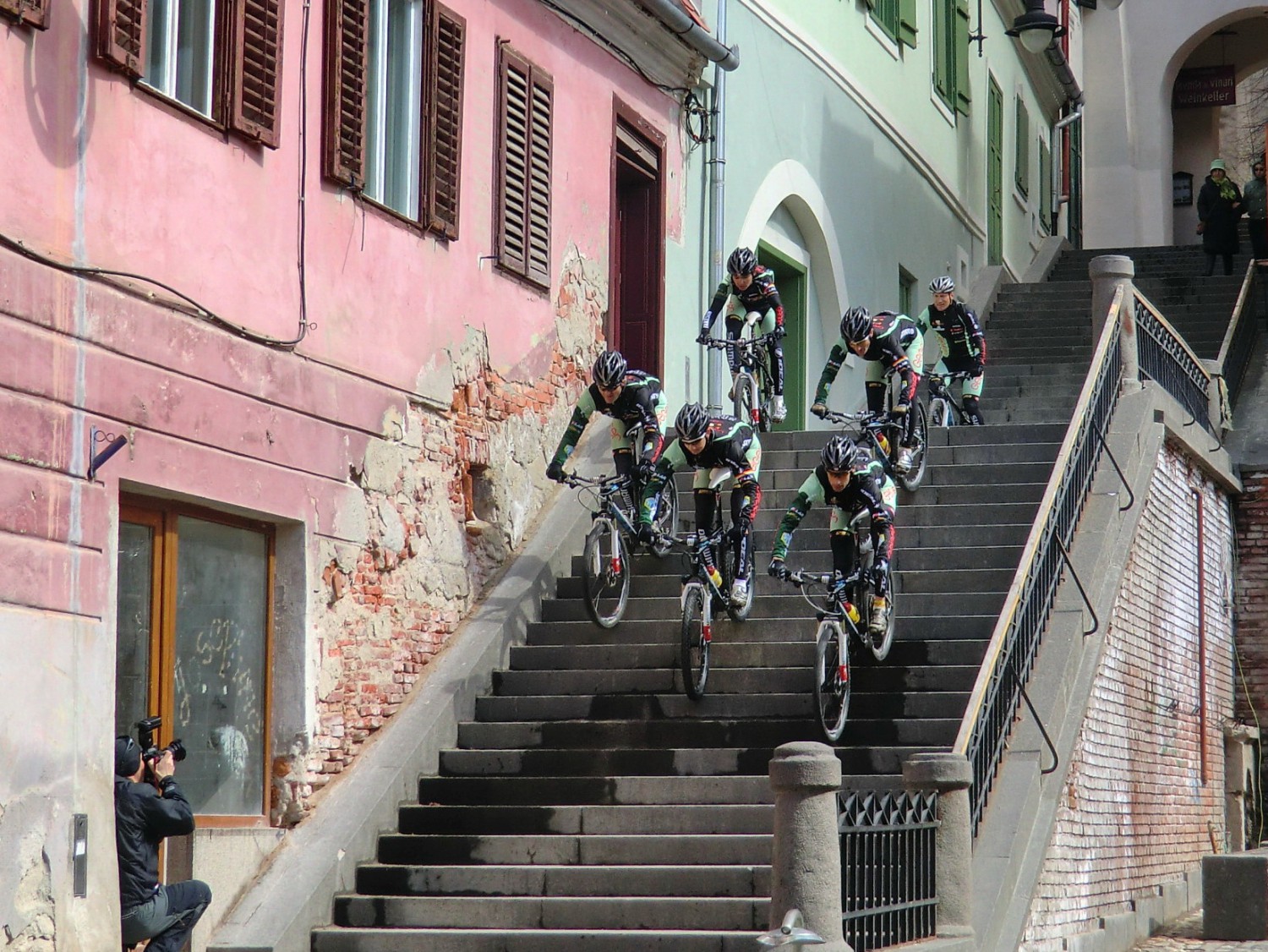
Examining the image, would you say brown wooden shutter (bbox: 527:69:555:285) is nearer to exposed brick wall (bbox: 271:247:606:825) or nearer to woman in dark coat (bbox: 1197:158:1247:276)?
exposed brick wall (bbox: 271:247:606:825)

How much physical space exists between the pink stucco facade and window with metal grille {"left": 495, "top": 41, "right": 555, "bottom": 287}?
132 mm

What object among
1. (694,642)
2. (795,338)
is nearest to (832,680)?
(694,642)

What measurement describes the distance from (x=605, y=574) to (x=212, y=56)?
4.01m

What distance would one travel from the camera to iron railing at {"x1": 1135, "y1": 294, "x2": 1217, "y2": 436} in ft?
54.0

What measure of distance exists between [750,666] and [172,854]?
12.7 ft

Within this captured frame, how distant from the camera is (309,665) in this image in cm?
1105

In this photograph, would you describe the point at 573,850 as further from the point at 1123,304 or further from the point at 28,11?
the point at 1123,304

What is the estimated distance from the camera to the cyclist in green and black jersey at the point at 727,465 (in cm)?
1225

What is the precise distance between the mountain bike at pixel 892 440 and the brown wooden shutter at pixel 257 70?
16.1 ft

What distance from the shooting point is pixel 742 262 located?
48.9ft

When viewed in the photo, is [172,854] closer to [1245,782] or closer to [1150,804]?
[1150,804]

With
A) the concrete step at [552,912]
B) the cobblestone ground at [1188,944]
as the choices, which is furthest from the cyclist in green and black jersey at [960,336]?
the concrete step at [552,912]

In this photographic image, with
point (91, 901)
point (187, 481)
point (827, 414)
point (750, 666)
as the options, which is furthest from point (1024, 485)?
point (91, 901)

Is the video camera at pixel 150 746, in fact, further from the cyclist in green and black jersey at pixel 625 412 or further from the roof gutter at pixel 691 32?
the roof gutter at pixel 691 32
